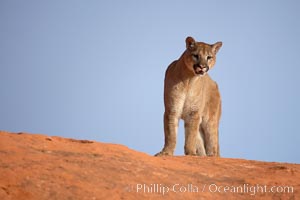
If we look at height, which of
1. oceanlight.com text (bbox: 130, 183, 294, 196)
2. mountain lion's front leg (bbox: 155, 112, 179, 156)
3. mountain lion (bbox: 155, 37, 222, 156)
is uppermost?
mountain lion (bbox: 155, 37, 222, 156)

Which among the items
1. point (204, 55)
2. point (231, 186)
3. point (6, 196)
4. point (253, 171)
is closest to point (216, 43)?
point (204, 55)

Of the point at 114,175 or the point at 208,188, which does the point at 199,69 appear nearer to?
the point at 208,188

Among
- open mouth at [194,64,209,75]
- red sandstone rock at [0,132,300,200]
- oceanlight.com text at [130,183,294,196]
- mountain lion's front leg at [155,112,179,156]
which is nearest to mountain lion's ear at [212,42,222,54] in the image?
open mouth at [194,64,209,75]

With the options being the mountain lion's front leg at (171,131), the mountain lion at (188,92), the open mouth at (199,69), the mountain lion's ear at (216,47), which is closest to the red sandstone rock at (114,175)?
the mountain lion's front leg at (171,131)

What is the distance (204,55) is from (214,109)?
1698mm

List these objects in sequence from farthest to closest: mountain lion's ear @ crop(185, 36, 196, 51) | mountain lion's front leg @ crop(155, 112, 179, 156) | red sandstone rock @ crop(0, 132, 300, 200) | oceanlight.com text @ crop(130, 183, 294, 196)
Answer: mountain lion's ear @ crop(185, 36, 196, 51), mountain lion's front leg @ crop(155, 112, 179, 156), oceanlight.com text @ crop(130, 183, 294, 196), red sandstone rock @ crop(0, 132, 300, 200)

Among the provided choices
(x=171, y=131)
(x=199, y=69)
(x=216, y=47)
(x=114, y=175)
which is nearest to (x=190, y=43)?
(x=216, y=47)

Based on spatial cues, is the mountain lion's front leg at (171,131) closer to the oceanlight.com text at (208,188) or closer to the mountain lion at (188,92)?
the mountain lion at (188,92)

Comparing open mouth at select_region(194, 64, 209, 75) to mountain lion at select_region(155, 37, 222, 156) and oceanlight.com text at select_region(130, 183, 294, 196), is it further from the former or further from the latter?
oceanlight.com text at select_region(130, 183, 294, 196)

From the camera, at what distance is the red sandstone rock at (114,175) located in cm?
523

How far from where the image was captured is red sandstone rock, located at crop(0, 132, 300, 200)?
5227 mm

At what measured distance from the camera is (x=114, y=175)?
19.1 feet

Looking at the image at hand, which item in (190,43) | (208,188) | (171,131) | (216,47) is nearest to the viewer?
(208,188)

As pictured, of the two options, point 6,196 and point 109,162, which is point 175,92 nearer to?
point 109,162
